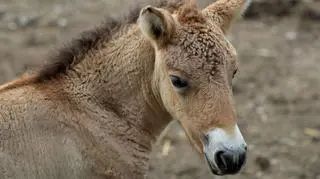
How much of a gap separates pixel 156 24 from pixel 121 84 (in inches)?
23.0

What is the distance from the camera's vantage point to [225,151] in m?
5.07

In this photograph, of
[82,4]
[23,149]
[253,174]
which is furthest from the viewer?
[82,4]

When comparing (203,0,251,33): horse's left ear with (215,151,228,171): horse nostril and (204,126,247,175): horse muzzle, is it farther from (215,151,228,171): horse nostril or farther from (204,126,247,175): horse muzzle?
(215,151,228,171): horse nostril

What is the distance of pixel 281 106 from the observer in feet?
31.3

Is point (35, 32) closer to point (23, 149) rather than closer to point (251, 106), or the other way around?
point (251, 106)

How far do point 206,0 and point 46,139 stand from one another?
7.18 m

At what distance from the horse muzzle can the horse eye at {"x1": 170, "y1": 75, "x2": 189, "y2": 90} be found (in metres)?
0.36

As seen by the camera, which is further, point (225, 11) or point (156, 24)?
point (225, 11)

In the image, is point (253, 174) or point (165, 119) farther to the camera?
point (253, 174)

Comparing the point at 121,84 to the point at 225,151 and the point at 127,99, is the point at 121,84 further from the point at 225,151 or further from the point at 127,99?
the point at 225,151

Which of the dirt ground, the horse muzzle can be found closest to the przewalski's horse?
the horse muzzle

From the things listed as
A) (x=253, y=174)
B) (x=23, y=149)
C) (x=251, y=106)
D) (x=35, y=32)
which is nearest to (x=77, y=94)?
(x=23, y=149)

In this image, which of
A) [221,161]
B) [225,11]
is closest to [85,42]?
[225,11]

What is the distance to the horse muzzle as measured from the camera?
5.08m
